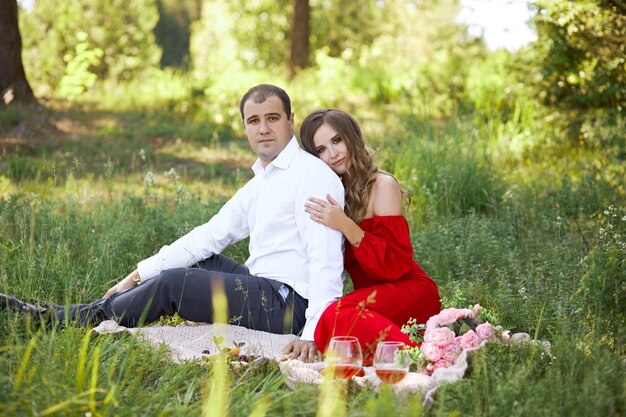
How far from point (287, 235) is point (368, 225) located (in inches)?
19.7

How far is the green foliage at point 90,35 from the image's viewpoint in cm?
2164

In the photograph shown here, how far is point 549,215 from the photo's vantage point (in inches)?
264

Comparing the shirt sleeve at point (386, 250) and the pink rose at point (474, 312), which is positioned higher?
the shirt sleeve at point (386, 250)

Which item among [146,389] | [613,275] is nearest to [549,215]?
[613,275]

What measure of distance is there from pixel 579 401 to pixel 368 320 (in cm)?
130

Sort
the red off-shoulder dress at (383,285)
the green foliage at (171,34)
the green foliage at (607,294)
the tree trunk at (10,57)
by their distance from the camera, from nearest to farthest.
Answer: the green foliage at (607,294), the red off-shoulder dress at (383,285), the tree trunk at (10,57), the green foliage at (171,34)

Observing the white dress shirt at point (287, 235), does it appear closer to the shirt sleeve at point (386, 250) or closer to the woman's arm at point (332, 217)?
the woman's arm at point (332, 217)

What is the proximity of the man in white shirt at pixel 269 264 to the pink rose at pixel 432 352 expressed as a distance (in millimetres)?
627

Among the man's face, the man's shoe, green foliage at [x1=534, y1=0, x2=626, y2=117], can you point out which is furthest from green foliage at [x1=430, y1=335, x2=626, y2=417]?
green foliage at [x1=534, y1=0, x2=626, y2=117]

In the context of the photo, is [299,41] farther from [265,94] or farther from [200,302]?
[200,302]

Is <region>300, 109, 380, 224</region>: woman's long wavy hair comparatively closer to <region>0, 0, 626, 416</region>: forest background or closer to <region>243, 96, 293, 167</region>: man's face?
<region>243, 96, 293, 167</region>: man's face

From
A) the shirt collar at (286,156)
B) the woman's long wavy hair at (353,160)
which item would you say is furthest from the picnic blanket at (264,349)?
the shirt collar at (286,156)

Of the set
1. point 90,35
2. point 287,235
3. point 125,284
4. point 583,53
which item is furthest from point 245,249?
point 90,35

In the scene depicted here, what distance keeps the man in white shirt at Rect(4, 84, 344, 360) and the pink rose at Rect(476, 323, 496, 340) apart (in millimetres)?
800
